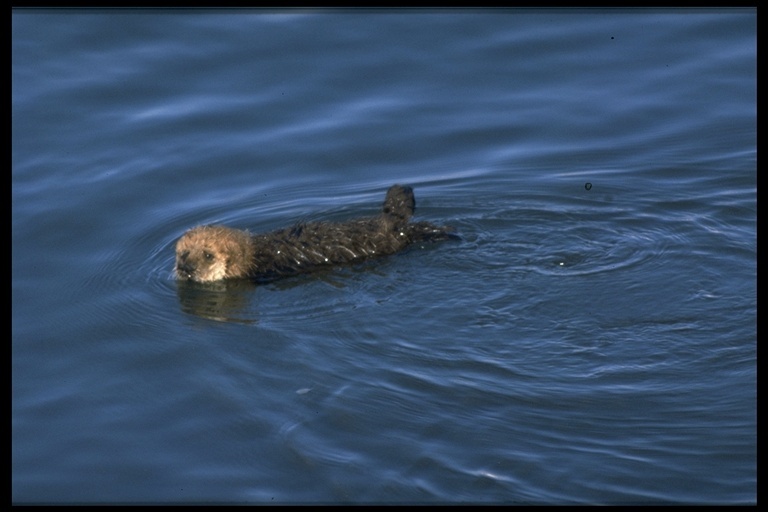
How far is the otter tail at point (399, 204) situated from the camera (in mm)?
10609

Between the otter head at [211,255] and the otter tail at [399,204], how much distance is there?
1376 mm

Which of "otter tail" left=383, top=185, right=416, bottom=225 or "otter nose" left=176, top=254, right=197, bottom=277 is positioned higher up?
"otter tail" left=383, top=185, right=416, bottom=225

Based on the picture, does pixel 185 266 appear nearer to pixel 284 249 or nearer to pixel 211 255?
pixel 211 255

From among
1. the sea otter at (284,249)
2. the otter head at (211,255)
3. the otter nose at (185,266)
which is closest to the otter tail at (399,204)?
the sea otter at (284,249)

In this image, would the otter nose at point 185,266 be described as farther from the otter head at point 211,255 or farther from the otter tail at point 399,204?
the otter tail at point 399,204

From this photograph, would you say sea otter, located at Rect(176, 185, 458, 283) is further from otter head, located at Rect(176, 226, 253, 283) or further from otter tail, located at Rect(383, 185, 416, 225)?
otter tail, located at Rect(383, 185, 416, 225)

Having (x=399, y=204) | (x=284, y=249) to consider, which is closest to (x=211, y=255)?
(x=284, y=249)

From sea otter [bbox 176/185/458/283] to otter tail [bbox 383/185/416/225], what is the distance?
163 millimetres

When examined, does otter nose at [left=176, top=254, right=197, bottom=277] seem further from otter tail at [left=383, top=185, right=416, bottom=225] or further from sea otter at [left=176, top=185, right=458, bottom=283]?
otter tail at [left=383, top=185, right=416, bottom=225]

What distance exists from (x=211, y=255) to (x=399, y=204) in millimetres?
1831

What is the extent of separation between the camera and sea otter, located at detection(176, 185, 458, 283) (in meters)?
10.3

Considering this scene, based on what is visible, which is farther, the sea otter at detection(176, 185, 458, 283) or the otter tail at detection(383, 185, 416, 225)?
the otter tail at detection(383, 185, 416, 225)

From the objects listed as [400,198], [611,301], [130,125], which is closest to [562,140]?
[400,198]

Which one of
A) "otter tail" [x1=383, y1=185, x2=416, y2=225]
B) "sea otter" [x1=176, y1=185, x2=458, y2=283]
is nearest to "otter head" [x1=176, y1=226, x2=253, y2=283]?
"sea otter" [x1=176, y1=185, x2=458, y2=283]
